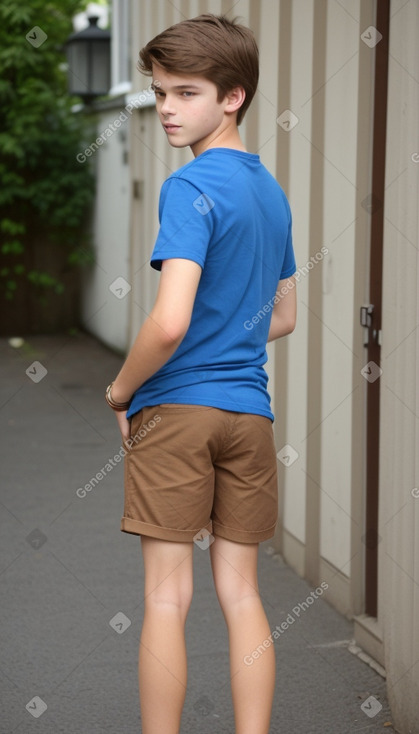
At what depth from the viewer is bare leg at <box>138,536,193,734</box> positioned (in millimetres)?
2479

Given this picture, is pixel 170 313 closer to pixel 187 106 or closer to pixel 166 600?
pixel 187 106

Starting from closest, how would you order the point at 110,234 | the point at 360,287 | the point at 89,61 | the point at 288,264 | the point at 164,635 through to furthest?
1. the point at 164,635
2. the point at 288,264
3. the point at 360,287
4. the point at 110,234
5. the point at 89,61

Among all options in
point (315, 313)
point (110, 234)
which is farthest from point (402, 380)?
point (110, 234)

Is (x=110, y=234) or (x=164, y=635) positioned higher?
(x=164, y=635)

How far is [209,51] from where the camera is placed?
2.34m

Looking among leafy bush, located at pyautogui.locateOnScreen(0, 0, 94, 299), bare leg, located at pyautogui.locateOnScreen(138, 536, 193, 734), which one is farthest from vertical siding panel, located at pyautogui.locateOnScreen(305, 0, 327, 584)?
leafy bush, located at pyautogui.locateOnScreen(0, 0, 94, 299)

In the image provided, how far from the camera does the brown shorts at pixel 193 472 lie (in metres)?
2.44

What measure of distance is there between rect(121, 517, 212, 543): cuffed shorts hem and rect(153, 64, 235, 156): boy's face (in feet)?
2.77

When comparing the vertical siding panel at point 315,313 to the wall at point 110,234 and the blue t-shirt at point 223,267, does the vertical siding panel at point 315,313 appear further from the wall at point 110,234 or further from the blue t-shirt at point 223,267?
the wall at point 110,234

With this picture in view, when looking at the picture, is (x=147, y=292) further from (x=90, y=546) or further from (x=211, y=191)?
(x=211, y=191)

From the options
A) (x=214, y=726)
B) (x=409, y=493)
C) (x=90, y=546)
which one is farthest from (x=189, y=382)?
(x=90, y=546)

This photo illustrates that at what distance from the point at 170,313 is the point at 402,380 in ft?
3.64

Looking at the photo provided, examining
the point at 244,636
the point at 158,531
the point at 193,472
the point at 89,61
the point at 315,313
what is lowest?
the point at 89,61

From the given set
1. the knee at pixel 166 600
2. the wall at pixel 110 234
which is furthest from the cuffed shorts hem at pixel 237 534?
the wall at pixel 110 234
